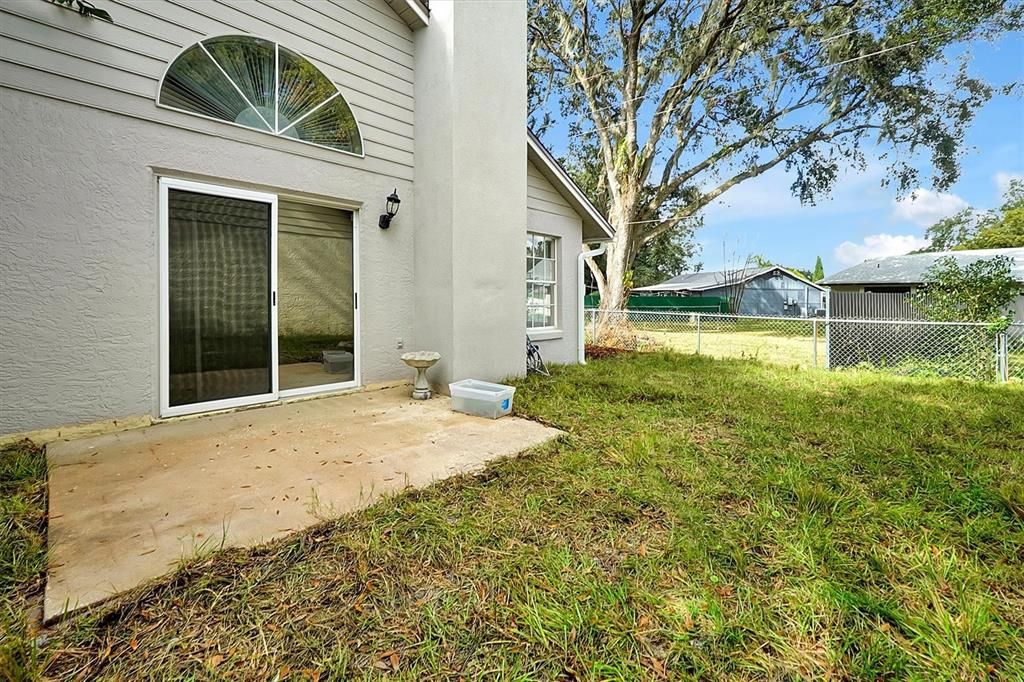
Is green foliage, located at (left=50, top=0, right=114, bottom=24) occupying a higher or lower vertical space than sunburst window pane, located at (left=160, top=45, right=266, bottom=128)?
higher

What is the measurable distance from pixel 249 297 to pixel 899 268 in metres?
18.4

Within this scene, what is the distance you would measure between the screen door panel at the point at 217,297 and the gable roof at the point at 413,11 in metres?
3.02

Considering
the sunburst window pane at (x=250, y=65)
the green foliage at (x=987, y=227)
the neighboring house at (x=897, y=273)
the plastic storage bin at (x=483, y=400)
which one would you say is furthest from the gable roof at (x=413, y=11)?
the green foliage at (x=987, y=227)

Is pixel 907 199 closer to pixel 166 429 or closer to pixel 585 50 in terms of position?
pixel 585 50

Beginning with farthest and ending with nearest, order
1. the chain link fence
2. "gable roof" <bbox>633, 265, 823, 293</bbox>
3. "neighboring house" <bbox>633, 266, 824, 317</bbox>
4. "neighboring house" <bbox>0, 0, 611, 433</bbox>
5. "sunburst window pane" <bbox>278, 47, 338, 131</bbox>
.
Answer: "gable roof" <bbox>633, 265, 823, 293</bbox> → "neighboring house" <bbox>633, 266, 824, 317</bbox> → the chain link fence → "sunburst window pane" <bbox>278, 47, 338, 131</bbox> → "neighboring house" <bbox>0, 0, 611, 433</bbox>

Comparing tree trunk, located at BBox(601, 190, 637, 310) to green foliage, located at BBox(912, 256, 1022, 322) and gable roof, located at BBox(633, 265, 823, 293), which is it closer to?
green foliage, located at BBox(912, 256, 1022, 322)

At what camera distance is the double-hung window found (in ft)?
23.7

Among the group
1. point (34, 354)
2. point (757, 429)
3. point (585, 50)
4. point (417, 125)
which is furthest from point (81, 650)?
point (585, 50)

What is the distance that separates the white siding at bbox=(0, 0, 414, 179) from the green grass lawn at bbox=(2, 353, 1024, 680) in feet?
13.0

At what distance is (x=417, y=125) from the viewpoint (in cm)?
561

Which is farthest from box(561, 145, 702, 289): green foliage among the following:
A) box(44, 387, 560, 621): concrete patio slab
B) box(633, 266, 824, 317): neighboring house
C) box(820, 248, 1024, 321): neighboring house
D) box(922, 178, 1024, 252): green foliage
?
box(922, 178, 1024, 252): green foliage

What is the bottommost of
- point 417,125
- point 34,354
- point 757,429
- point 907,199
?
point 757,429

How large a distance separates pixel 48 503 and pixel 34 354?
1.64m

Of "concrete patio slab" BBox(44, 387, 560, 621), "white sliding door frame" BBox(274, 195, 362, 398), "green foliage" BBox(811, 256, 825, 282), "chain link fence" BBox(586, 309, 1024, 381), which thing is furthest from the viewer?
"green foliage" BBox(811, 256, 825, 282)
